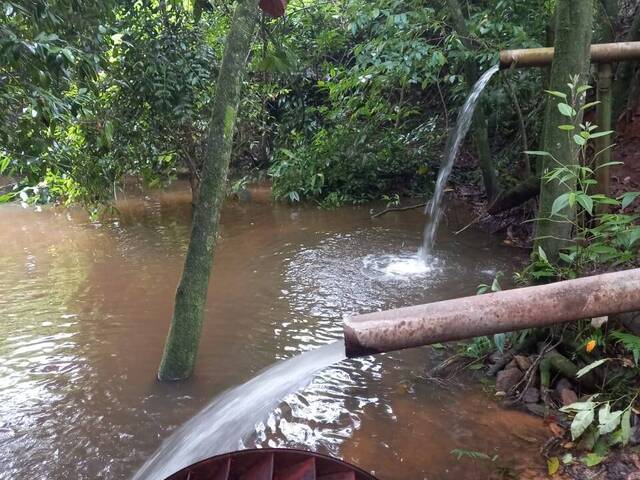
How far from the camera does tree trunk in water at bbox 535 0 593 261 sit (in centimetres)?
345

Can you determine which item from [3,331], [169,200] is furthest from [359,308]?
[169,200]

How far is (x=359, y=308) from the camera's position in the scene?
5164 millimetres

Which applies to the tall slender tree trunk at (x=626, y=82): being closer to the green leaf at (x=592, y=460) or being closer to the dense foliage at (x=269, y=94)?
the dense foliage at (x=269, y=94)

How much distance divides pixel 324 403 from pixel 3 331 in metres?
3.31

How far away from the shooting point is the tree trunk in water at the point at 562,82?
345 centimetres

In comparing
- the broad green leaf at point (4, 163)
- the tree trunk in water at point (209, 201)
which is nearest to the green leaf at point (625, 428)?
the tree trunk in water at point (209, 201)

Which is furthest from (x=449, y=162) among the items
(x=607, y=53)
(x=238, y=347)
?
(x=238, y=347)

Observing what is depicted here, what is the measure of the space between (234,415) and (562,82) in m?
3.13

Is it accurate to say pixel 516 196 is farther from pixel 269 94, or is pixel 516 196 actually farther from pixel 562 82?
pixel 269 94

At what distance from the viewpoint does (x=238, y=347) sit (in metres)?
4.55

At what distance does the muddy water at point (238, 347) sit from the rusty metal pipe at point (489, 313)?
1.43 m

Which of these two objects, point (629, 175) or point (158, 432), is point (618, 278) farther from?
point (629, 175)

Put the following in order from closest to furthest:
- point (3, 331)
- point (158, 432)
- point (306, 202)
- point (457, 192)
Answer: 1. point (158, 432)
2. point (3, 331)
3. point (457, 192)
4. point (306, 202)

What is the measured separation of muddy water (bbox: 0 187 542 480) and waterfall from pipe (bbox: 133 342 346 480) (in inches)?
3.6
